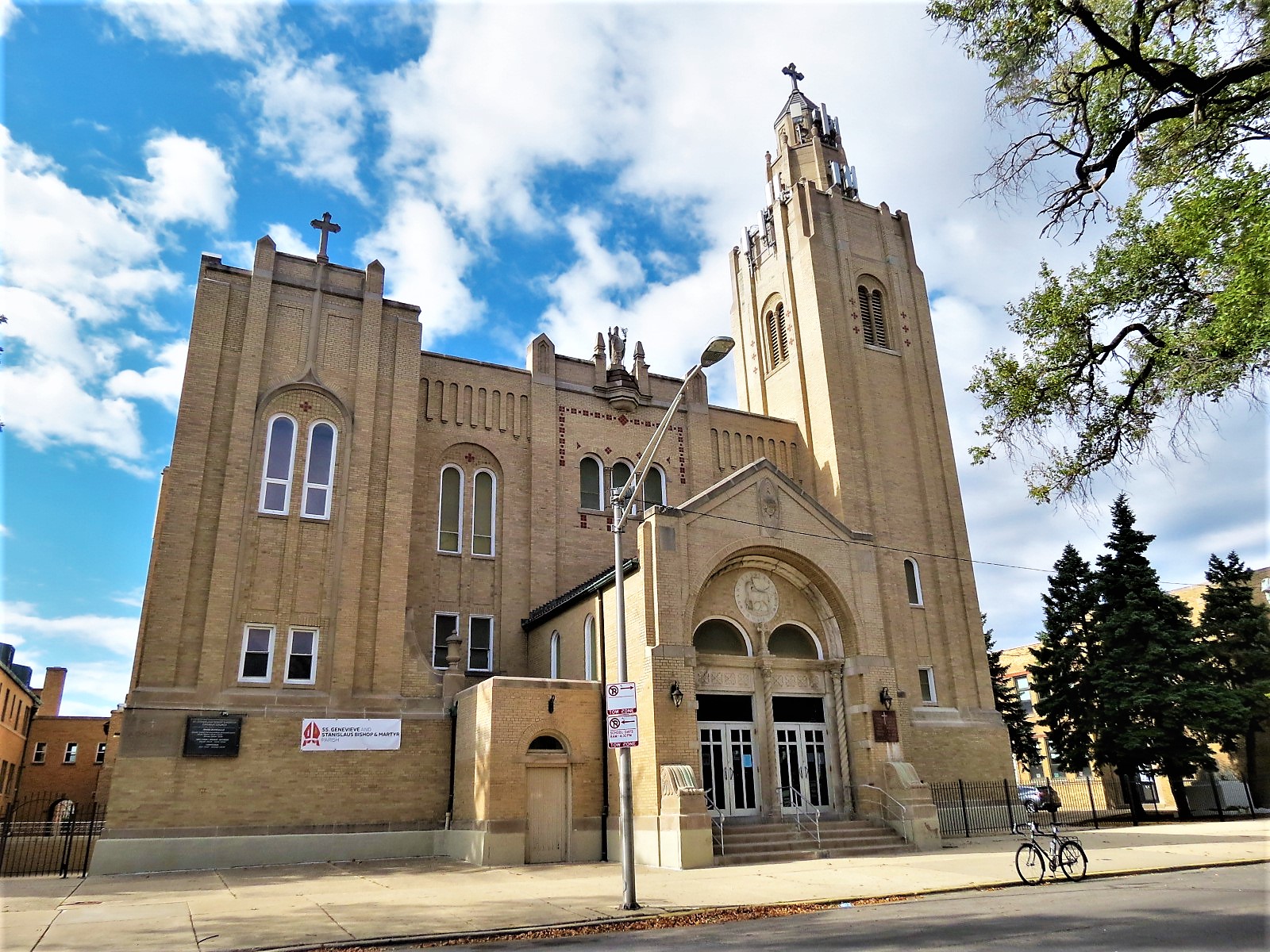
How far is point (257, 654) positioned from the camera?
2316cm

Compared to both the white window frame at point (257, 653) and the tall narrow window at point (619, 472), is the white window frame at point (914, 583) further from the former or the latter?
the white window frame at point (257, 653)

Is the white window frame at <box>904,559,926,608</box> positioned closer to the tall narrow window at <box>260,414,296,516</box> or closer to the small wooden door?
the small wooden door

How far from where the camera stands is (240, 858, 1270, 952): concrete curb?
10.7 meters

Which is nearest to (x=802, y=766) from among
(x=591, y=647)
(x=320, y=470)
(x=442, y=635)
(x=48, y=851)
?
(x=591, y=647)

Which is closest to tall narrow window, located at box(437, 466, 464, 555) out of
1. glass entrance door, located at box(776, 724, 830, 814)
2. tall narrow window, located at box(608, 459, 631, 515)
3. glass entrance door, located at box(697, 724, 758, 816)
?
tall narrow window, located at box(608, 459, 631, 515)

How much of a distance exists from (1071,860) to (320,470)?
21407mm

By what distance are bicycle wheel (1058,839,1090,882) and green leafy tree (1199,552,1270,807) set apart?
21100mm

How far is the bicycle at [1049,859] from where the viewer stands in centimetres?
1484

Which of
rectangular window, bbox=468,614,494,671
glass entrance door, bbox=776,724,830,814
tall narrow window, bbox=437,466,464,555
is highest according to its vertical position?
tall narrow window, bbox=437,466,464,555

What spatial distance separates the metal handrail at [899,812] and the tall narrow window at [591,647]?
812 centimetres

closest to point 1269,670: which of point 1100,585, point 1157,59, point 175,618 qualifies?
point 1100,585

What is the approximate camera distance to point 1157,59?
9.62m

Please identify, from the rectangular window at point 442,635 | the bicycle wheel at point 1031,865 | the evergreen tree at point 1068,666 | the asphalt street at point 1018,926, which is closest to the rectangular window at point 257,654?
the rectangular window at point 442,635

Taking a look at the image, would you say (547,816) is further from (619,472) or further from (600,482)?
(619,472)
